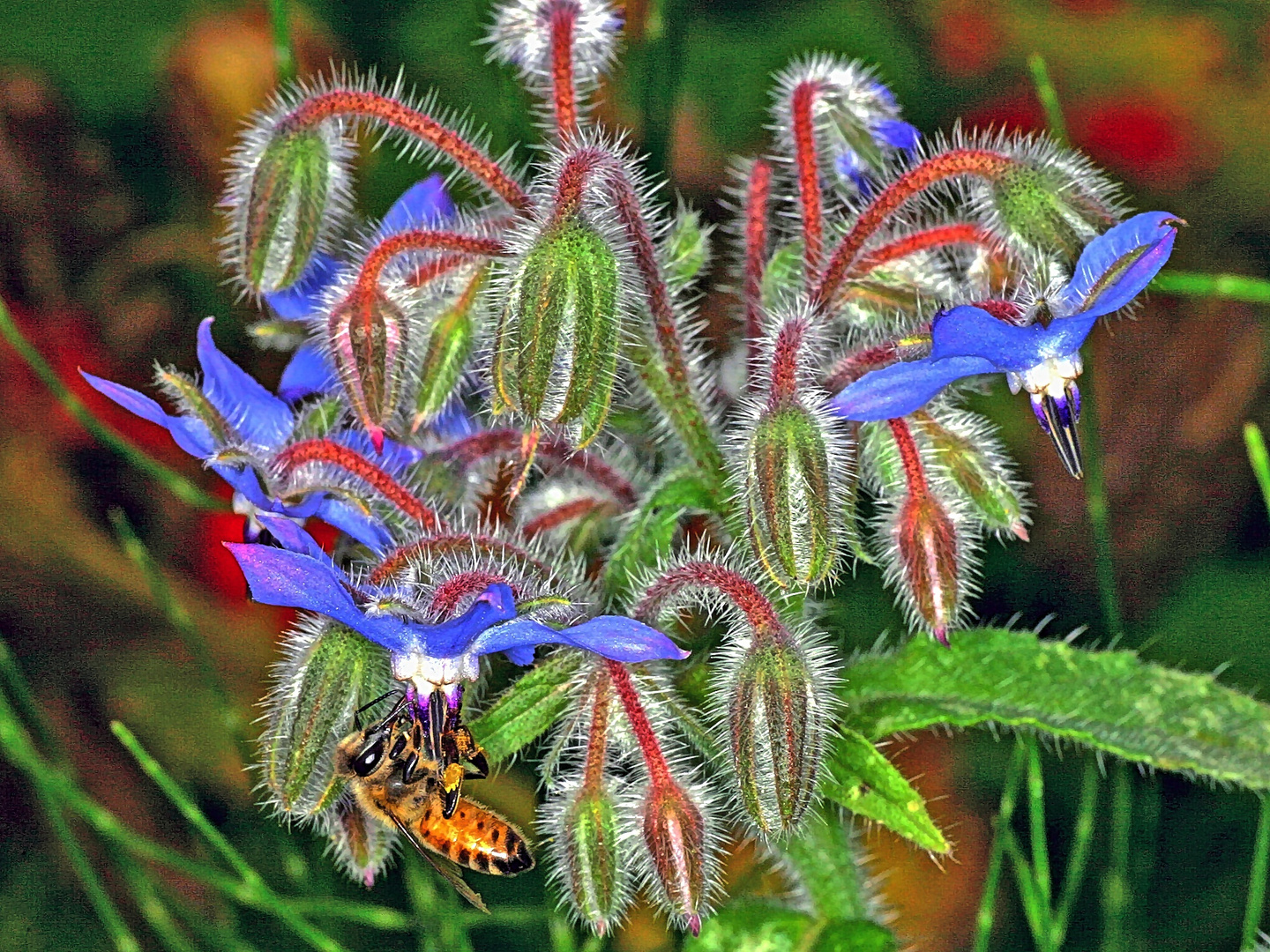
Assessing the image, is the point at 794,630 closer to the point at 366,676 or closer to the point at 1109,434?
the point at 366,676

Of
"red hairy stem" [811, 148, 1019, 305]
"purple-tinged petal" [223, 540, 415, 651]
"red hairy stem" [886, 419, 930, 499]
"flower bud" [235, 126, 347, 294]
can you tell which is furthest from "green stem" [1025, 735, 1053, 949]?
"flower bud" [235, 126, 347, 294]

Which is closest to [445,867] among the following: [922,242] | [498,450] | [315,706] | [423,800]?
[423,800]

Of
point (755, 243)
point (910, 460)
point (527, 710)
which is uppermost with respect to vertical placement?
point (755, 243)

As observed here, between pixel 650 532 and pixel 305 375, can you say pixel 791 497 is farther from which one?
pixel 305 375

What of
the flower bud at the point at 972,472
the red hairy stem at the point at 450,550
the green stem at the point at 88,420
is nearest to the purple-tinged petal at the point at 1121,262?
the flower bud at the point at 972,472

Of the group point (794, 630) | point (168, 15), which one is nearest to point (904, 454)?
point (794, 630)

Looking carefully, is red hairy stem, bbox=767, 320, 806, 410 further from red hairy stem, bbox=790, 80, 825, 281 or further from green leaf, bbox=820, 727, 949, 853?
green leaf, bbox=820, 727, 949, 853
